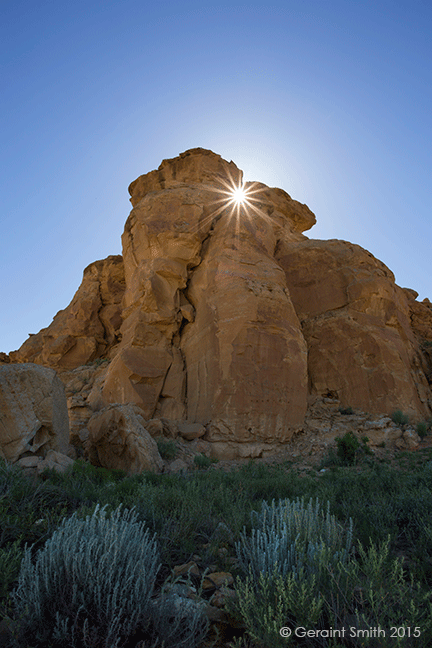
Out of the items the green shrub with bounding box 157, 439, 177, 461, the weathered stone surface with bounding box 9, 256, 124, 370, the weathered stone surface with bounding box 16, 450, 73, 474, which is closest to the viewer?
the weathered stone surface with bounding box 16, 450, 73, 474

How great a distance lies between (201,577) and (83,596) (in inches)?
52.4

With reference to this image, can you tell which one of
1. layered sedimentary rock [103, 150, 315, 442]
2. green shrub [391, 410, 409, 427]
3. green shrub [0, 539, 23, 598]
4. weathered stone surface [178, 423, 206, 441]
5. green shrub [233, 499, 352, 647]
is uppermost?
layered sedimentary rock [103, 150, 315, 442]

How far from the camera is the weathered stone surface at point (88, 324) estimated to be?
2277 centimetres

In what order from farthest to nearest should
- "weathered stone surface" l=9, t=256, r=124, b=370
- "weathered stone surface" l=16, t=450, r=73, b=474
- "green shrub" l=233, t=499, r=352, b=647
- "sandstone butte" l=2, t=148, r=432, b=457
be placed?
"weathered stone surface" l=9, t=256, r=124, b=370 → "sandstone butte" l=2, t=148, r=432, b=457 → "weathered stone surface" l=16, t=450, r=73, b=474 → "green shrub" l=233, t=499, r=352, b=647

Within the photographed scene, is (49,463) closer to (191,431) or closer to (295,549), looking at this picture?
(295,549)

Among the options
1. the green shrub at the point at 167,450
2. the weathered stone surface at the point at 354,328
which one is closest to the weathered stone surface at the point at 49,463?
the green shrub at the point at 167,450

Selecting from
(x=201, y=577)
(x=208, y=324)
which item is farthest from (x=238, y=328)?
(x=201, y=577)

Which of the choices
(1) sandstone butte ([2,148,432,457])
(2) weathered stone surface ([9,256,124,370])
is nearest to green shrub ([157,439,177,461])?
(1) sandstone butte ([2,148,432,457])

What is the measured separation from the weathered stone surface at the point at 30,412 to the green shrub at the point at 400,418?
517 inches

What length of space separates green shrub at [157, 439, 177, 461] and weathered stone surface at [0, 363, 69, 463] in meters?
3.13

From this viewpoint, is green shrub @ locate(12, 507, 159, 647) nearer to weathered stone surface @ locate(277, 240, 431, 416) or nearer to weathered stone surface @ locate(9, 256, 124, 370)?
weathered stone surface @ locate(277, 240, 431, 416)

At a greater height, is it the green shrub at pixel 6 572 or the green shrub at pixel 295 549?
the green shrub at pixel 295 549

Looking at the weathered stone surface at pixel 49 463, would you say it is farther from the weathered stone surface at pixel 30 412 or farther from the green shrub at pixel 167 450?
the green shrub at pixel 167 450

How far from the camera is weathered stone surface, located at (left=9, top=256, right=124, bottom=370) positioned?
2277cm
